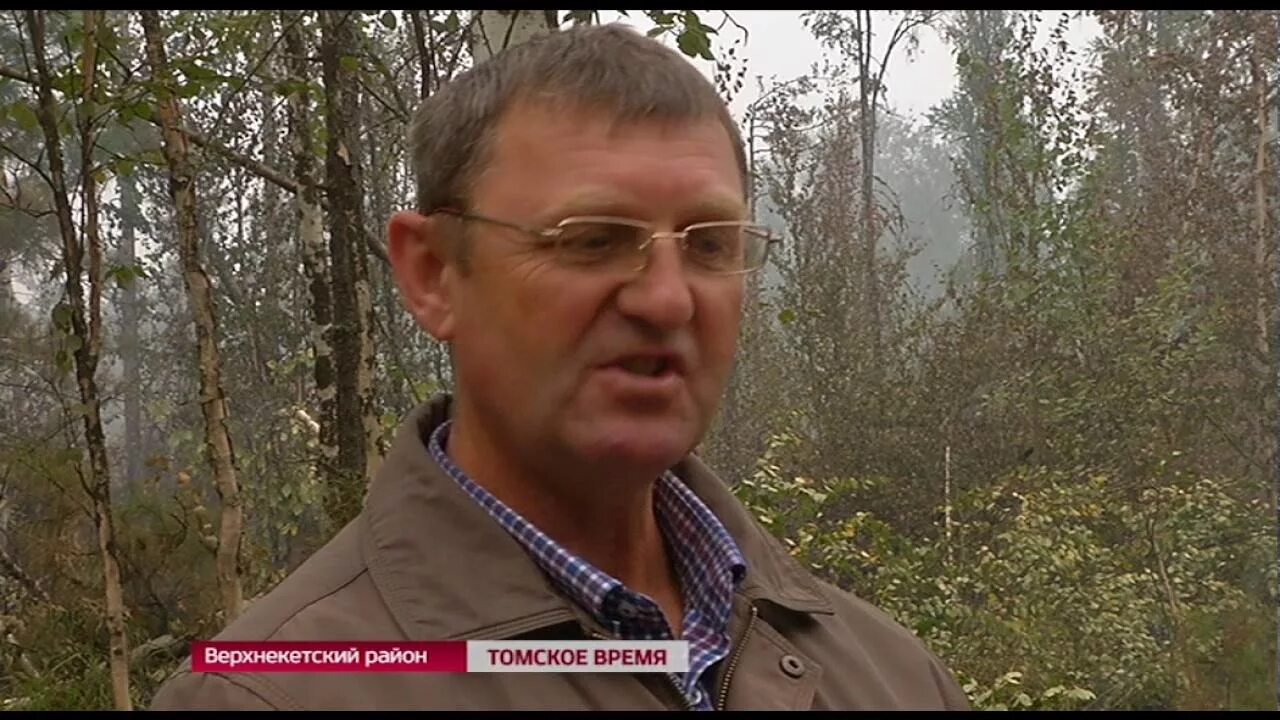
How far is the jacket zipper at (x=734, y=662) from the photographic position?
3.94 ft

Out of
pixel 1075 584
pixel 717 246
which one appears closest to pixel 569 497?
pixel 717 246

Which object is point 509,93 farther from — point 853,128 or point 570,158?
point 853,128

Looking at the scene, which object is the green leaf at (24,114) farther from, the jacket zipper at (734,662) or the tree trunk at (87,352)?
the jacket zipper at (734,662)

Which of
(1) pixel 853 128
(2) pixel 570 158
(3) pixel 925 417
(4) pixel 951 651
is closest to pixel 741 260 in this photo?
(2) pixel 570 158

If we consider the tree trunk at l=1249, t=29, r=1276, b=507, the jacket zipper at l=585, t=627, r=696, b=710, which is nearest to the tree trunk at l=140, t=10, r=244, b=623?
the jacket zipper at l=585, t=627, r=696, b=710

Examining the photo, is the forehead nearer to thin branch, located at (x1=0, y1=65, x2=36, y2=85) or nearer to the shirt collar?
the shirt collar

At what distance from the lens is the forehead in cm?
115

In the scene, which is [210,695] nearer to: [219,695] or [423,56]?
[219,695]

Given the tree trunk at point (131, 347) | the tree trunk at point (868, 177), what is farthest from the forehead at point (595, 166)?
the tree trunk at point (131, 347)

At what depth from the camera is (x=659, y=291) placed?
3.74 feet

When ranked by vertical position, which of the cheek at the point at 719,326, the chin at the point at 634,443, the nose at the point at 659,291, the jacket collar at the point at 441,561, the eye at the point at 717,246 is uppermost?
the eye at the point at 717,246

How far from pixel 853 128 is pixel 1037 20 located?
9.63 ft

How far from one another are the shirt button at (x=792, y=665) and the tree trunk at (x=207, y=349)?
7.08ft

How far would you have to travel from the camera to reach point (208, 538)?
402 cm
